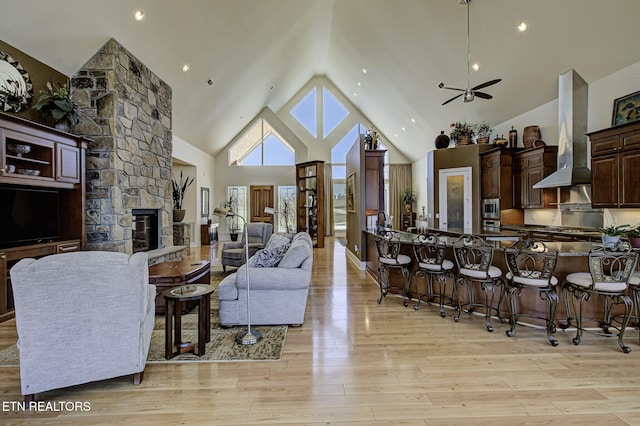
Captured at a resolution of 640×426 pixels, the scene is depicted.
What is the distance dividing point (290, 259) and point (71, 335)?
201 cm

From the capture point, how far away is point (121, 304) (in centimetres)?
227

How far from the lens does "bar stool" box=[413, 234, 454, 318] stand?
4004 mm

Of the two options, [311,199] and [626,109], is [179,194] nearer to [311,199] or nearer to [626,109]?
[311,199]

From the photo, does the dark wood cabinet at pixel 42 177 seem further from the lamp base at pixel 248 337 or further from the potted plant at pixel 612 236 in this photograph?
the potted plant at pixel 612 236

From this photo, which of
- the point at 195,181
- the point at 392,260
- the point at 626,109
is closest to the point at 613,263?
the point at 392,260

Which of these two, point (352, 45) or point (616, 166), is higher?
point (352, 45)

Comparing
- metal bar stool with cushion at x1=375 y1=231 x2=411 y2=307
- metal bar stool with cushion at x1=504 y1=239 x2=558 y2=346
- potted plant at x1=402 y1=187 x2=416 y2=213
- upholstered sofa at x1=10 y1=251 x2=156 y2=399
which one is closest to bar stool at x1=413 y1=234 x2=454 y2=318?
metal bar stool with cushion at x1=375 y1=231 x2=411 y2=307

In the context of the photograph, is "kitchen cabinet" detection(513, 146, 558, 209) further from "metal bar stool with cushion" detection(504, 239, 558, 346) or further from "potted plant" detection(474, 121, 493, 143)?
"metal bar stool with cushion" detection(504, 239, 558, 346)

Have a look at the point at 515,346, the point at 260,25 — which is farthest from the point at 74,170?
the point at 515,346

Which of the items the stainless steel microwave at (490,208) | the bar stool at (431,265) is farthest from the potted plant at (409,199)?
the bar stool at (431,265)

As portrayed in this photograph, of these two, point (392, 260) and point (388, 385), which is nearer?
point (388, 385)

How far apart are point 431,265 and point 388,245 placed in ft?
2.33

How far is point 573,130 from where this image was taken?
17.7ft

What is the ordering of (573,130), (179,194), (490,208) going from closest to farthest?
1. (573,130)
2. (490,208)
3. (179,194)
